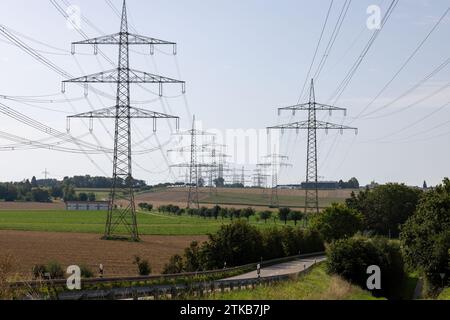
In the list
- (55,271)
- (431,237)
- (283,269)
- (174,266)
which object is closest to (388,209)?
(431,237)

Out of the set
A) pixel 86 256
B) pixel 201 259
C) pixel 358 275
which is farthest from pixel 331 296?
pixel 86 256

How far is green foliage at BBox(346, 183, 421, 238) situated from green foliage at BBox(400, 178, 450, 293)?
168ft

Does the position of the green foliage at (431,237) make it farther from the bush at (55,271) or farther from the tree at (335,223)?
the bush at (55,271)

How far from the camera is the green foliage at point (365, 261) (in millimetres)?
58781

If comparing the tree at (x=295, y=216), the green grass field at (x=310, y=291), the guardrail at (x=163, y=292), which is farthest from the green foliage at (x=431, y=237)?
the tree at (x=295, y=216)

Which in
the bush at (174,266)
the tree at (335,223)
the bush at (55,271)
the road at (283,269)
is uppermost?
the tree at (335,223)

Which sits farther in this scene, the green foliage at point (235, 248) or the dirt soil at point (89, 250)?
the dirt soil at point (89, 250)

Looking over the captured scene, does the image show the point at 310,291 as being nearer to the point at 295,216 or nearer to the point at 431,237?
the point at 431,237

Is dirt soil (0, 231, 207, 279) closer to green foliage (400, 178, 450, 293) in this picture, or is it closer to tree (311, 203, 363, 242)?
tree (311, 203, 363, 242)

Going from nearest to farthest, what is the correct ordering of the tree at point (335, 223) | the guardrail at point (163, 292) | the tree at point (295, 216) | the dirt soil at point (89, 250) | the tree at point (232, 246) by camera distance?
1. the guardrail at point (163, 292)
2. the dirt soil at point (89, 250)
3. the tree at point (232, 246)
4. the tree at point (335, 223)
5. the tree at point (295, 216)

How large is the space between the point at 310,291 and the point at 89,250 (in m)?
52.3

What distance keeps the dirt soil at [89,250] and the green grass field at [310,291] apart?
626 inches

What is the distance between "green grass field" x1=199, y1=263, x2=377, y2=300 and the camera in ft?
90.0
